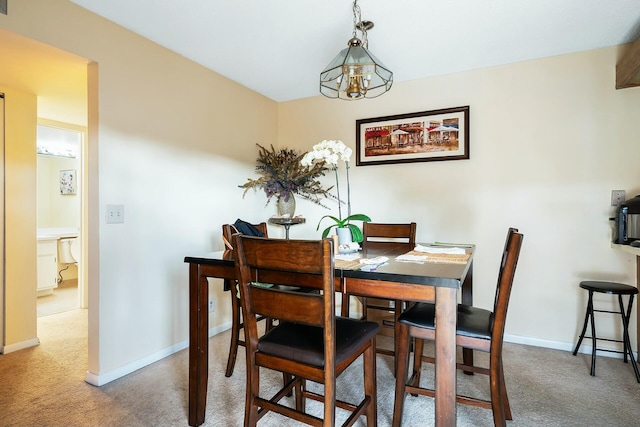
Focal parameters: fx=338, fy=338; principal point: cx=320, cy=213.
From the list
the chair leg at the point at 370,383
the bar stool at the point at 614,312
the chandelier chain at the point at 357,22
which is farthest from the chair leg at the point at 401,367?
the chandelier chain at the point at 357,22

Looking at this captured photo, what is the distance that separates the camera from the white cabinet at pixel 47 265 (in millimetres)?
4160

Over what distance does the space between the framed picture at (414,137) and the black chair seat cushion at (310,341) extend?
2.04 meters

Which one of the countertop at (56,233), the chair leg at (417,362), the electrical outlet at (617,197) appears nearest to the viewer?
the chair leg at (417,362)

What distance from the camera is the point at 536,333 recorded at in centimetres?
271

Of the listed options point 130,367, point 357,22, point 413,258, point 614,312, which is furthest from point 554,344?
point 130,367

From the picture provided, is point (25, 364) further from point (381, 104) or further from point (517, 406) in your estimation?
point (381, 104)

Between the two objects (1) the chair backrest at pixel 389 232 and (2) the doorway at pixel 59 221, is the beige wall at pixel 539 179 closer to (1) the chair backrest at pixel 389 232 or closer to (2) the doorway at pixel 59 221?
(1) the chair backrest at pixel 389 232

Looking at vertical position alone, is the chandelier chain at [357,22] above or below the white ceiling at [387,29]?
below

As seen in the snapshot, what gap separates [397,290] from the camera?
49.8 inches

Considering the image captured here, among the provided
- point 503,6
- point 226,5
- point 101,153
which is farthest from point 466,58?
point 101,153

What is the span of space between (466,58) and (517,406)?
2446 millimetres

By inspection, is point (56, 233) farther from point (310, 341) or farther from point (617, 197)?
point (617, 197)

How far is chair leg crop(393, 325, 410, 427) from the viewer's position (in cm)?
151

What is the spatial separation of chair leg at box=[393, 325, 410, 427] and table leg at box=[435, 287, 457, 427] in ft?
0.89
